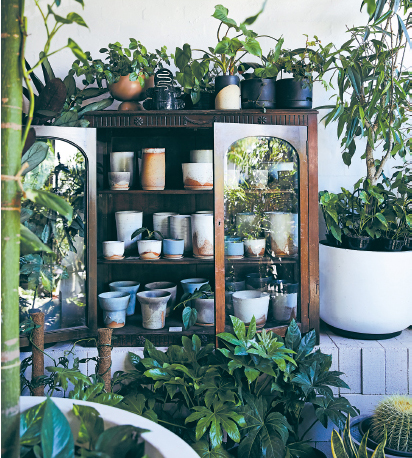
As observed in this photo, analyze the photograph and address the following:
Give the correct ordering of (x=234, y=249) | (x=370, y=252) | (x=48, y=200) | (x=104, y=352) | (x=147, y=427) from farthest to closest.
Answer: (x=234, y=249) < (x=370, y=252) < (x=104, y=352) < (x=147, y=427) < (x=48, y=200)

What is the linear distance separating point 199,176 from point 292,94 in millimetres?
564

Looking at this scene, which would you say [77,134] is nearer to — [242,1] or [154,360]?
[154,360]

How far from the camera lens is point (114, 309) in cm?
192

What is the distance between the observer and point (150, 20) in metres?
2.20

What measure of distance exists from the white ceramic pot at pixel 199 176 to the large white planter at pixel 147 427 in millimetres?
1519

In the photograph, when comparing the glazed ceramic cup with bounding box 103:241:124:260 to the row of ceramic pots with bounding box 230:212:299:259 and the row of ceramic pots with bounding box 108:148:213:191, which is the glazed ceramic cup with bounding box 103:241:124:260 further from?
the row of ceramic pots with bounding box 230:212:299:259

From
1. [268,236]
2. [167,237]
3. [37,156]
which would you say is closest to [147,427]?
[37,156]

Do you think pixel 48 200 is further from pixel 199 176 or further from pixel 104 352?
pixel 199 176

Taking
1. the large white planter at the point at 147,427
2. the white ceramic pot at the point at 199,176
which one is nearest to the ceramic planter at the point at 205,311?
the white ceramic pot at the point at 199,176

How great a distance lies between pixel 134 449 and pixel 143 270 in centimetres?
182

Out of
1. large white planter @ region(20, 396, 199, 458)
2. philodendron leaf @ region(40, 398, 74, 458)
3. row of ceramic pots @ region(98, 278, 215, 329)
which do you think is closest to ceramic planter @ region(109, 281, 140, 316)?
row of ceramic pots @ region(98, 278, 215, 329)

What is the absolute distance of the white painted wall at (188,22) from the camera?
2.17 metres

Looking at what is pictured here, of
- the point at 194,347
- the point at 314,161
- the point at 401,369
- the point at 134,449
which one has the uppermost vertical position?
the point at 314,161

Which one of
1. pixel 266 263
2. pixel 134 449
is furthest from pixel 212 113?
pixel 134 449
